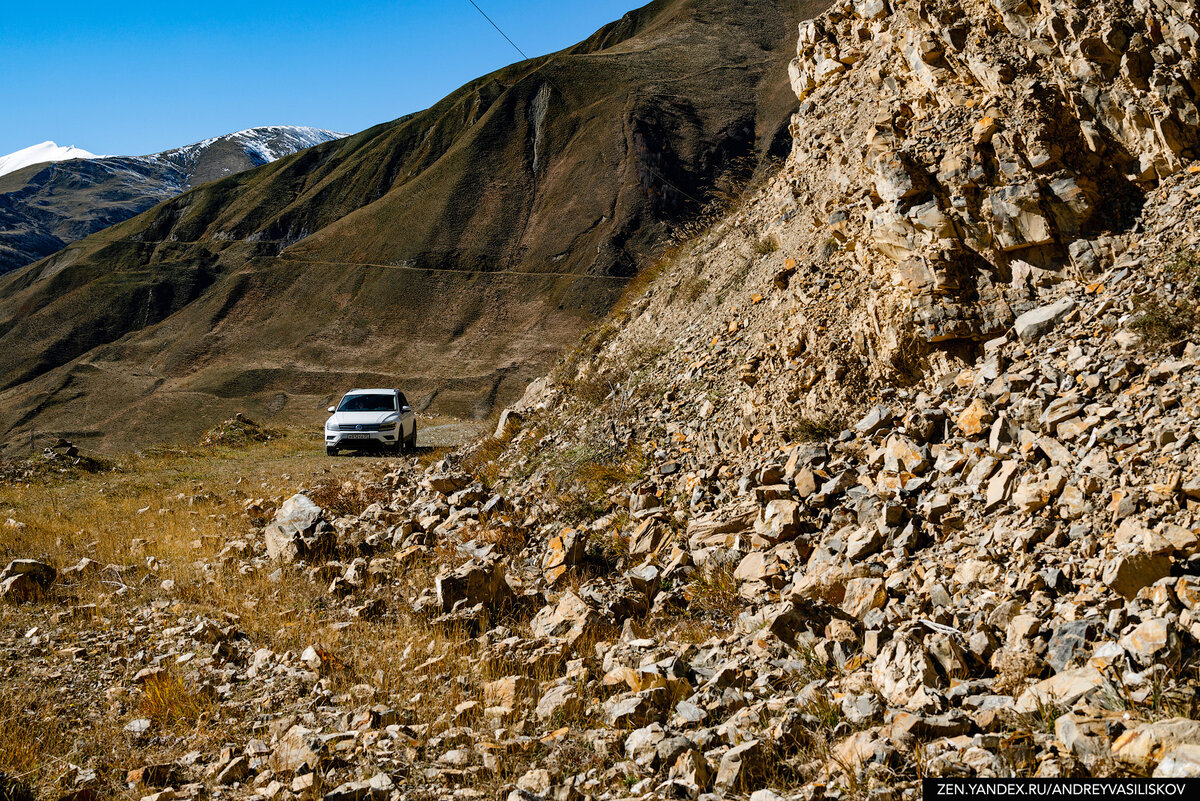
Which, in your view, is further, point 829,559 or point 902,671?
point 829,559

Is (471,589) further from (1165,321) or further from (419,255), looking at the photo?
(419,255)

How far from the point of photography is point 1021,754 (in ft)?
9.77

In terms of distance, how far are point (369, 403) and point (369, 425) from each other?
4.15 ft

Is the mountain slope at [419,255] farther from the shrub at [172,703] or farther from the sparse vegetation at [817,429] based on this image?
the shrub at [172,703]

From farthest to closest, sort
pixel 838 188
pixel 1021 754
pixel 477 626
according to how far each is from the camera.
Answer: pixel 838 188
pixel 477 626
pixel 1021 754

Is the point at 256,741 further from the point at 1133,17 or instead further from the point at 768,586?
the point at 1133,17

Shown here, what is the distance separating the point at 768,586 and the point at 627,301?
8525 mm

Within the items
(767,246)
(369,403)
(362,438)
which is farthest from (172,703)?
(369,403)

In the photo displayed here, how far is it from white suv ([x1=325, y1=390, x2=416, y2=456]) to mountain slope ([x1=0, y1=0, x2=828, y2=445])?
2874cm

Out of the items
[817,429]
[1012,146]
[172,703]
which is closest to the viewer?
[172,703]

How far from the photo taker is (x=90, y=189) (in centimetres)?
14162

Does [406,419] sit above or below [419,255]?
below

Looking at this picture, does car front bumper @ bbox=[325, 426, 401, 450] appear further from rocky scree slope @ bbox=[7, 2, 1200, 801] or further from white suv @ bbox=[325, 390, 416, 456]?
rocky scree slope @ bbox=[7, 2, 1200, 801]

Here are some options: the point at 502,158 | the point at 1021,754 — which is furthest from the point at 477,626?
the point at 502,158
